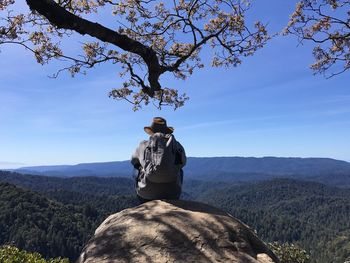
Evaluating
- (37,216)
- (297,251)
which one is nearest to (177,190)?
(297,251)

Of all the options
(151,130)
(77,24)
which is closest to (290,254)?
(151,130)

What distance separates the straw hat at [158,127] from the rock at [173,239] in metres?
2.39

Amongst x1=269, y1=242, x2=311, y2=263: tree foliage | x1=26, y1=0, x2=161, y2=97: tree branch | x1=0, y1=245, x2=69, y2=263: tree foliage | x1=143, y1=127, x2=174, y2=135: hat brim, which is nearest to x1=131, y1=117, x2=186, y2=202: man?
x1=143, y1=127, x2=174, y2=135: hat brim

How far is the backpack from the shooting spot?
8.57 meters

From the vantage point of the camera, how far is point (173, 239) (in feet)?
22.4

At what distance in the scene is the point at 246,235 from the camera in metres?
7.64

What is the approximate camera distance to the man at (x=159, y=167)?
8.60 metres

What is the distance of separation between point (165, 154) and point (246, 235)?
7.53 feet

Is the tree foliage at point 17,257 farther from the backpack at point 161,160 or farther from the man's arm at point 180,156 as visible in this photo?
the man's arm at point 180,156

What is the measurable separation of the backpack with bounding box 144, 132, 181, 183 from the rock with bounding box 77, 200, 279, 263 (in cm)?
81

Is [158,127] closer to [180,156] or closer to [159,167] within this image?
[180,156]

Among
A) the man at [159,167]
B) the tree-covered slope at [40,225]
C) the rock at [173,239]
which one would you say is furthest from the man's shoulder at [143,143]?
the tree-covered slope at [40,225]

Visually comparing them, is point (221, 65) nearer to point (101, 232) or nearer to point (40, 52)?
point (40, 52)

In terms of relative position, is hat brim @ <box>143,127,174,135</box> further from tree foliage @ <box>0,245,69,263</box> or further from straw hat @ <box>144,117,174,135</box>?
tree foliage @ <box>0,245,69,263</box>
